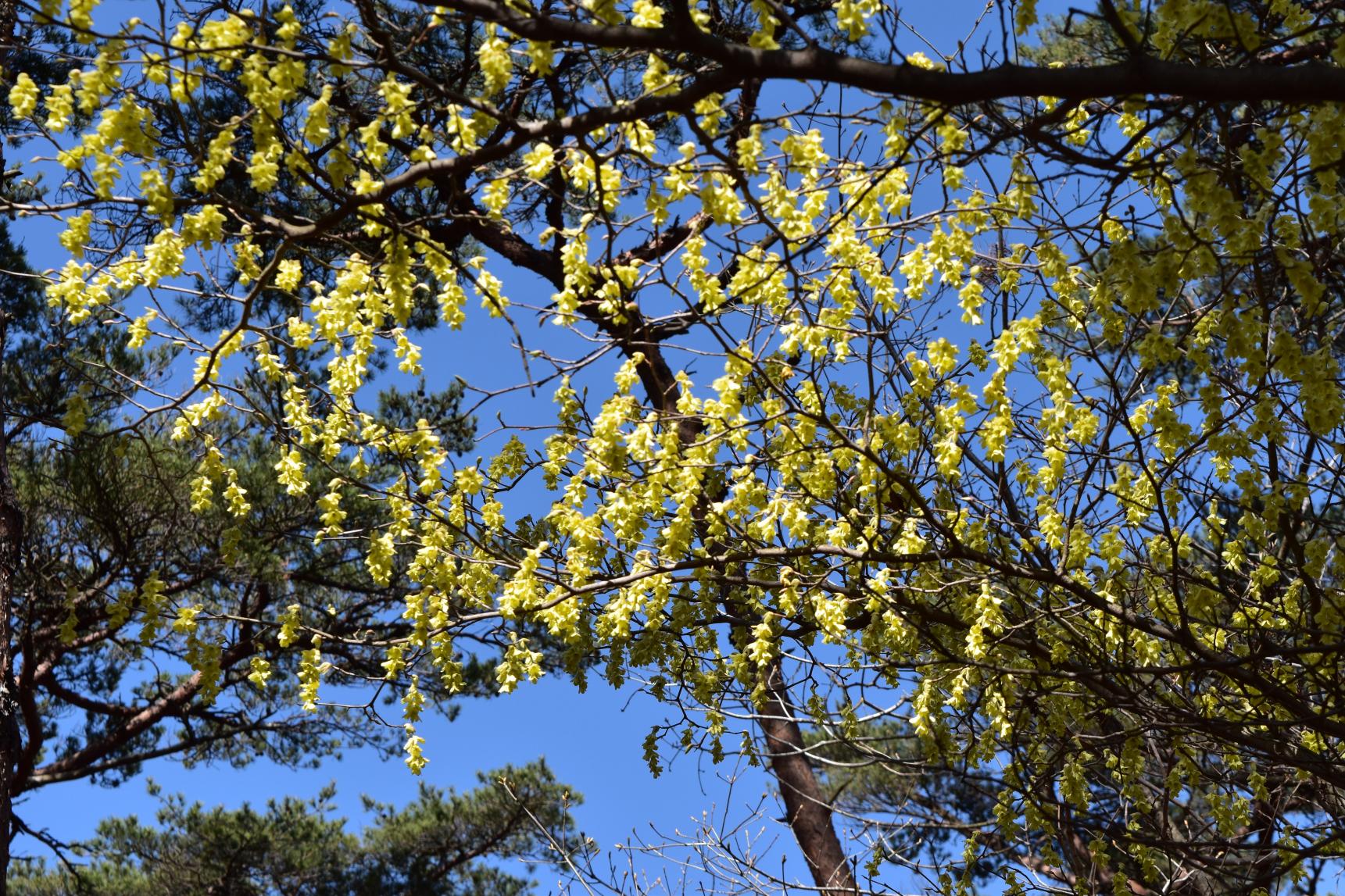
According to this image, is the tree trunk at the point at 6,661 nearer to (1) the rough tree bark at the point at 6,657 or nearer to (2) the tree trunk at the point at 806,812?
(1) the rough tree bark at the point at 6,657

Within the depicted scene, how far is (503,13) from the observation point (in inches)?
107

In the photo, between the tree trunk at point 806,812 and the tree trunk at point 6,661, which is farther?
the tree trunk at point 806,812

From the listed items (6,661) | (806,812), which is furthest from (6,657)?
(806,812)

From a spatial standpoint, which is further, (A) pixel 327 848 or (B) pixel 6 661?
(A) pixel 327 848

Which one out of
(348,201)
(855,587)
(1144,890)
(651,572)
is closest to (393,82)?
(348,201)

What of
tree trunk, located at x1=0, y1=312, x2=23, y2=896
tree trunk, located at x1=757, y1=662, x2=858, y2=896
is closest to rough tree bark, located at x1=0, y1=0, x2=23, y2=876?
tree trunk, located at x1=0, y1=312, x2=23, y2=896

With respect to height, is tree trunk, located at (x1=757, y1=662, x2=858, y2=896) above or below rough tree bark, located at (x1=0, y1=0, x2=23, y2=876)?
below

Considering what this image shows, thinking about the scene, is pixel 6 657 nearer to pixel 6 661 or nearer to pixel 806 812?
pixel 6 661

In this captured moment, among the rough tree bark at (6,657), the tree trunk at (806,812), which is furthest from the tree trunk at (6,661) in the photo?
the tree trunk at (806,812)

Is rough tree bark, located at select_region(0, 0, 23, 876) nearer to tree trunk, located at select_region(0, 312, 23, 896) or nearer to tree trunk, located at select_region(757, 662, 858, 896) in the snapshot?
tree trunk, located at select_region(0, 312, 23, 896)

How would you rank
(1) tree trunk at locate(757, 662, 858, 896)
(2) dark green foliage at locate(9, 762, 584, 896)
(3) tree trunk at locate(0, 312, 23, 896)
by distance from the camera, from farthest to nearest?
(2) dark green foliage at locate(9, 762, 584, 896) < (1) tree trunk at locate(757, 662, 858, 896) < (3) tree trunk at locate(0, 312, 23, 896)

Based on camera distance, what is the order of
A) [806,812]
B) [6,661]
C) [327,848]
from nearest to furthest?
1. [6,661]
2. [806,812]
3. [327,848]

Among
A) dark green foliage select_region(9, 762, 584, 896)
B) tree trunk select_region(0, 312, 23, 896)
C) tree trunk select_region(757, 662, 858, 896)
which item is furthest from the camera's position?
dark green foliage select_region(9, 762, 584, 896)

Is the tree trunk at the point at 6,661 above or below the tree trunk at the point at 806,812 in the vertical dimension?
above
